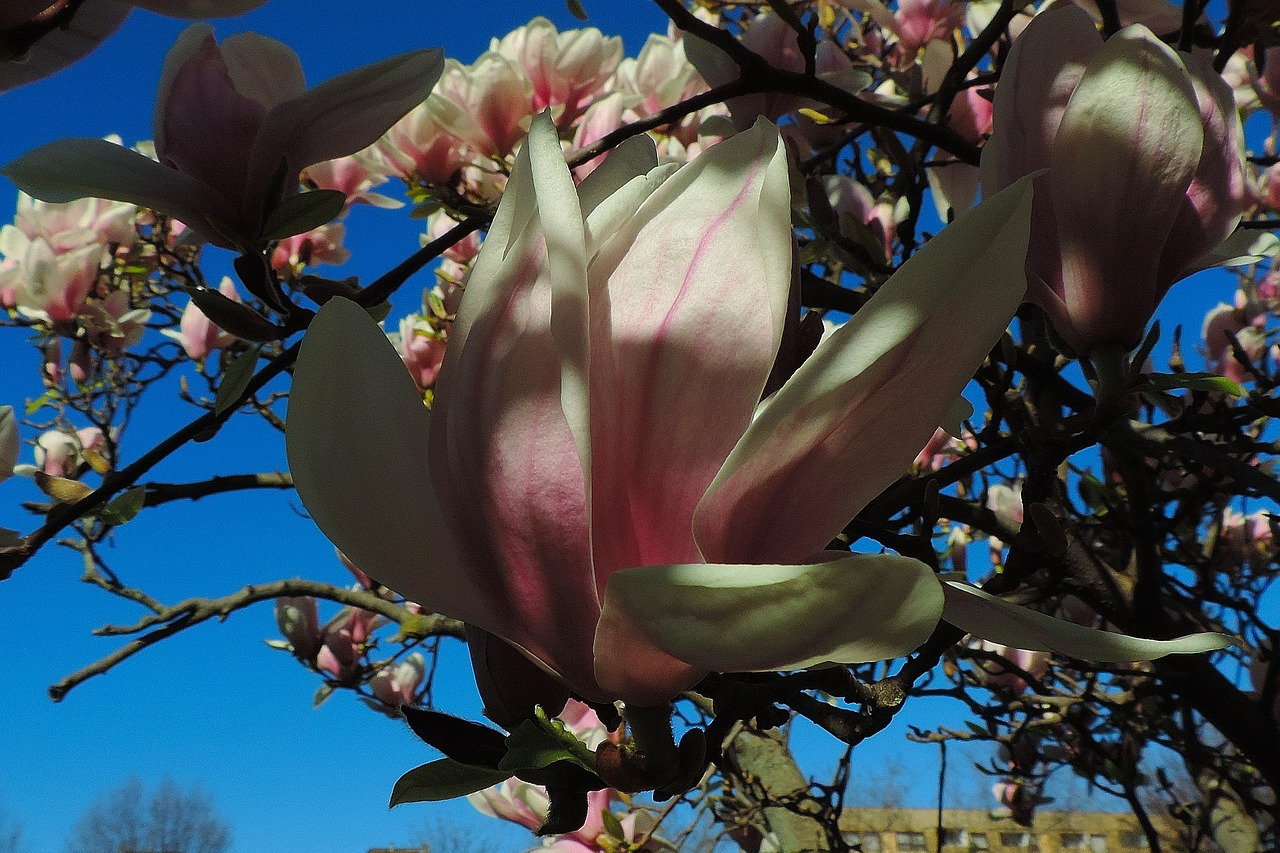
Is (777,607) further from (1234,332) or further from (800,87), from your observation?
(1234,332)

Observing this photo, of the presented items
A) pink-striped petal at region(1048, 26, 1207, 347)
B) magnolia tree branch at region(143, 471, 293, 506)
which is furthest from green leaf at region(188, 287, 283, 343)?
pink-striped petal at region(1048, 26, 1207, 347)

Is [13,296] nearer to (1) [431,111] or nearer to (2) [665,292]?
(1) [431,111]

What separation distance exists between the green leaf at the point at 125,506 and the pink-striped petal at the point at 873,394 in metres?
0.61

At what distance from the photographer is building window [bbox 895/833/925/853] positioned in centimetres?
642

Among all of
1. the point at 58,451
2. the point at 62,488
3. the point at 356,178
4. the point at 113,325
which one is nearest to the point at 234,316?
the point at 62,488

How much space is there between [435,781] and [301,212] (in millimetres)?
392

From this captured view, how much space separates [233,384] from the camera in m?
0.71

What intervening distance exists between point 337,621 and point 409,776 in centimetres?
204

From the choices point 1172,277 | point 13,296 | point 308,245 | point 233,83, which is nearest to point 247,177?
point 233,83

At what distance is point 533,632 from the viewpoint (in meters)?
0.35

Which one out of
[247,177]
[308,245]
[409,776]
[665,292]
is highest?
[308,245]

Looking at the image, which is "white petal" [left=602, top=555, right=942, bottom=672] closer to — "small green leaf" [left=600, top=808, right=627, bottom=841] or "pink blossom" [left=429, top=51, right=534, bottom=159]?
"small green leaf" [left=600, top=808, right=627, bottom=841]

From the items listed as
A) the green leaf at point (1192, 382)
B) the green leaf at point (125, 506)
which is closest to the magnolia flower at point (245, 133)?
the green leaf at point (125, 506)

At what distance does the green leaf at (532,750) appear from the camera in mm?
358
